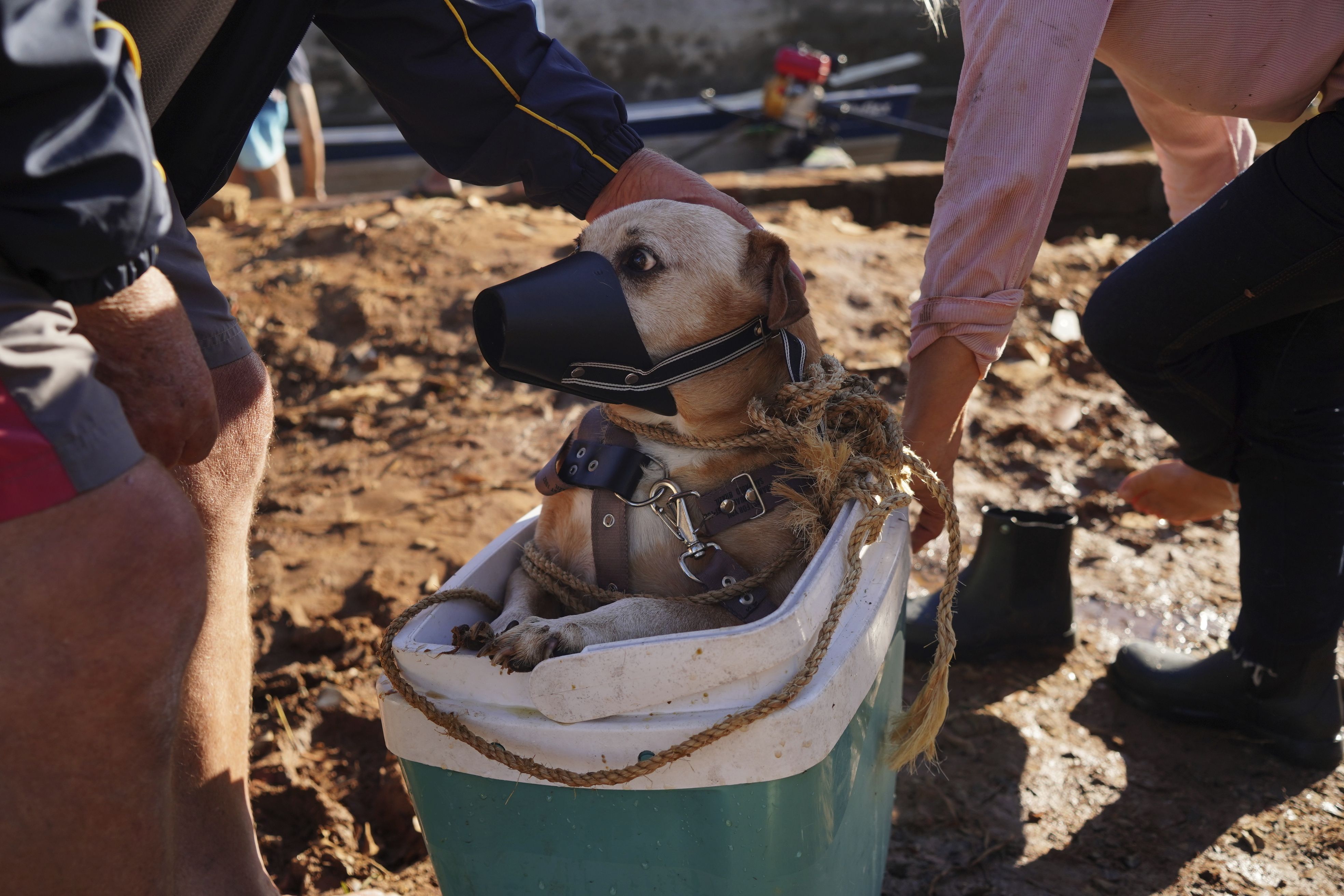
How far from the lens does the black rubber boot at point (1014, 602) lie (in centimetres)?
260

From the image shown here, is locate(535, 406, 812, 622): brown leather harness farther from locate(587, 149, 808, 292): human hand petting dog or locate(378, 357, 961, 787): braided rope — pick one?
locate(587, 149, 808, 292): human hand petting dog

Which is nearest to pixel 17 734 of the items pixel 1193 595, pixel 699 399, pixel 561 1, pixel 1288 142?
pixel 699 399

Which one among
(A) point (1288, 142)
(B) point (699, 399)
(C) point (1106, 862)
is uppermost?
(A) point (1288, 142)

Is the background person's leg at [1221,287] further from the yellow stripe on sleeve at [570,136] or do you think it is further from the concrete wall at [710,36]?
the concrete wall at [710,36]

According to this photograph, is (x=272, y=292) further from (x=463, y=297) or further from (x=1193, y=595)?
(x=1193, y=595)

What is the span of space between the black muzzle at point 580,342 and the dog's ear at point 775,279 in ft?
0.27

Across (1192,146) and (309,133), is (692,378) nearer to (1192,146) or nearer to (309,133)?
(1192,146)

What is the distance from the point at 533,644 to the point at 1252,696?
1.87m

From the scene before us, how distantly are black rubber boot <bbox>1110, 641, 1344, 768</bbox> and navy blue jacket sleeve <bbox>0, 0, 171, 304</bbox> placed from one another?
2393mm

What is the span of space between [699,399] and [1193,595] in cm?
197

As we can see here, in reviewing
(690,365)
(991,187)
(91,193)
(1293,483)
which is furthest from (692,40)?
(91,193)

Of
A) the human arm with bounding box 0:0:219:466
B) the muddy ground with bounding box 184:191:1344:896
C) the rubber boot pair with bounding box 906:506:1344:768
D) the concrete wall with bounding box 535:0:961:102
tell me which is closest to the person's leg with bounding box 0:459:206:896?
the human arm with bounding box 0:0:219:466

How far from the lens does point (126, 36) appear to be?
1122 millimetres

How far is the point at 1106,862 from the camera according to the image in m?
2.04
